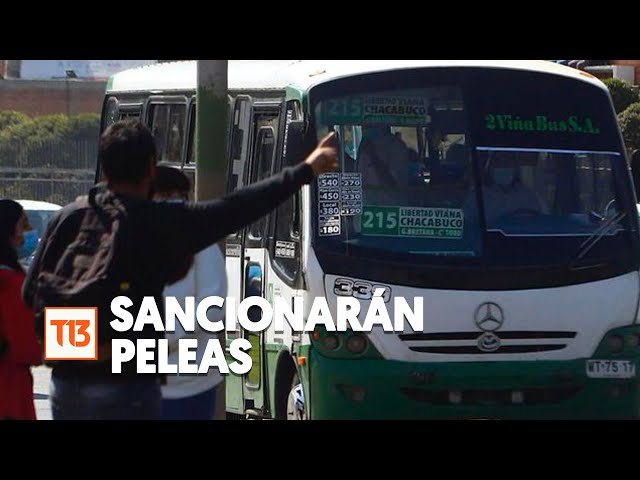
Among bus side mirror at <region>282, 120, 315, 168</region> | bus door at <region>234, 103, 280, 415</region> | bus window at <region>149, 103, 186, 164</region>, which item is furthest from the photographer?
bus window at <region>149, 103, 186, 164</region>

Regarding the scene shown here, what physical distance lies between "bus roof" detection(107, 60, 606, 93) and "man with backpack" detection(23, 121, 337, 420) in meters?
4.50

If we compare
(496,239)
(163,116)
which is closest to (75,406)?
(496,239)

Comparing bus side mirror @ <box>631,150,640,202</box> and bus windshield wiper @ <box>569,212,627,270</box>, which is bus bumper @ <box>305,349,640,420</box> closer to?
bus windshield wiper @ <box>569,212,627,270</box>

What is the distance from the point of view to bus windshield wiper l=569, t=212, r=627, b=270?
10.0m

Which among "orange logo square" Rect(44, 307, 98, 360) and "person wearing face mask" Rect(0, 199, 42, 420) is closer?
"orange logo square" Rect(44, 307, 98, 360)

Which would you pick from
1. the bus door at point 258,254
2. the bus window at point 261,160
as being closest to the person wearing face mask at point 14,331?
the bus door at point 258,254

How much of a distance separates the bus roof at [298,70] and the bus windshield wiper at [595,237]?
0.97 metres

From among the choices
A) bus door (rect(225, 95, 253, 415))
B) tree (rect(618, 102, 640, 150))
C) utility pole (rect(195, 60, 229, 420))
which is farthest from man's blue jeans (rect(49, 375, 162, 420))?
tree (rect(618, 102, 640, 150))

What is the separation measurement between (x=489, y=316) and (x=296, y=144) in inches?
64.7

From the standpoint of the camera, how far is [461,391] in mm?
9773

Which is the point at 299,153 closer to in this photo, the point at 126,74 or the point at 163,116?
the point at 163,116

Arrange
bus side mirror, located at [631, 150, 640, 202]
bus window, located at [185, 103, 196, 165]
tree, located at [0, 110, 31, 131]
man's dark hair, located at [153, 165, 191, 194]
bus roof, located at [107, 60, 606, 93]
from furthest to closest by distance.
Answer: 1. tree, located at [0, 110, 31, 131]
2. bus window, located at [185, 103, 196, 165]
3. bus side mirror, located at [631, 150, 640, 202]
4. bus roof, located at [107, 60, 606, 93]
5. man's dark hair, located at [153, 165, 191, 194]

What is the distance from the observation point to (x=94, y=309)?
5500 mm

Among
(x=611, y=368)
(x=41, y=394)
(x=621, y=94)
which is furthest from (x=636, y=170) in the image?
(x=621, y=94)
